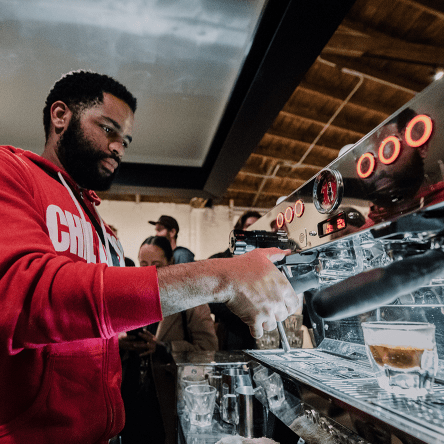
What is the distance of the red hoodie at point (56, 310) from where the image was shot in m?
0.49

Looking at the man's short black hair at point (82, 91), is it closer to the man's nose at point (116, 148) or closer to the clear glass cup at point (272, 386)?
the man's nose at point (116, 148)

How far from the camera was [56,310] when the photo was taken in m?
0.48

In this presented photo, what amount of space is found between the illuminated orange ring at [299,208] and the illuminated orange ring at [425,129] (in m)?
0.32

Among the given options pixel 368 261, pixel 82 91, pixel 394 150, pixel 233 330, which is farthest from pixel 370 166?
pixel 233 330

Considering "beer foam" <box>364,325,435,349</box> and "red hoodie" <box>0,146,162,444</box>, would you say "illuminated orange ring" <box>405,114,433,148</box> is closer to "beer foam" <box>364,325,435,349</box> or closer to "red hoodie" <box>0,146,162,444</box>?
"beer foam" <box>364,325,435,349</box>

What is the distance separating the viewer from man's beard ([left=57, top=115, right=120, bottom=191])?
1008 mm

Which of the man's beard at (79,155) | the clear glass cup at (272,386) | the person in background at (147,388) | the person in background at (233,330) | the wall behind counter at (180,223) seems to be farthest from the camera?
the wall behind counter at (180,223)

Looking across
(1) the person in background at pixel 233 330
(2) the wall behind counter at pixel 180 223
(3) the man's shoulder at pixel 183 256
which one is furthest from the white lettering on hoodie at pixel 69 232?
(2) the wall behind counter at pixel 180 223

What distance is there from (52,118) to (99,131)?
166 mm

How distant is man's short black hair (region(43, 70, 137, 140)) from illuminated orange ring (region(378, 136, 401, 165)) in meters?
0.84

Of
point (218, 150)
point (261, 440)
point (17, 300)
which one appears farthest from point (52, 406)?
point (218, 150)

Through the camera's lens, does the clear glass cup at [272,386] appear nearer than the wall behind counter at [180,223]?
Yes

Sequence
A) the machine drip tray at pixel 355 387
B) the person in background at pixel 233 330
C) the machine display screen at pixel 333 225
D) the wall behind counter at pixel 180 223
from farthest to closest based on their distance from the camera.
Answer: the wall behind counter at pixel 180 223 → the person in background at pixel 233 330 → the machine display screen at pixel 333 225 → the machine drip tray at pixel 355 387

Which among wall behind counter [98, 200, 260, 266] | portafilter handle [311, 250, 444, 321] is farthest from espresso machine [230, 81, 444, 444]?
wall behind counter [98, 200, 260, 266]
